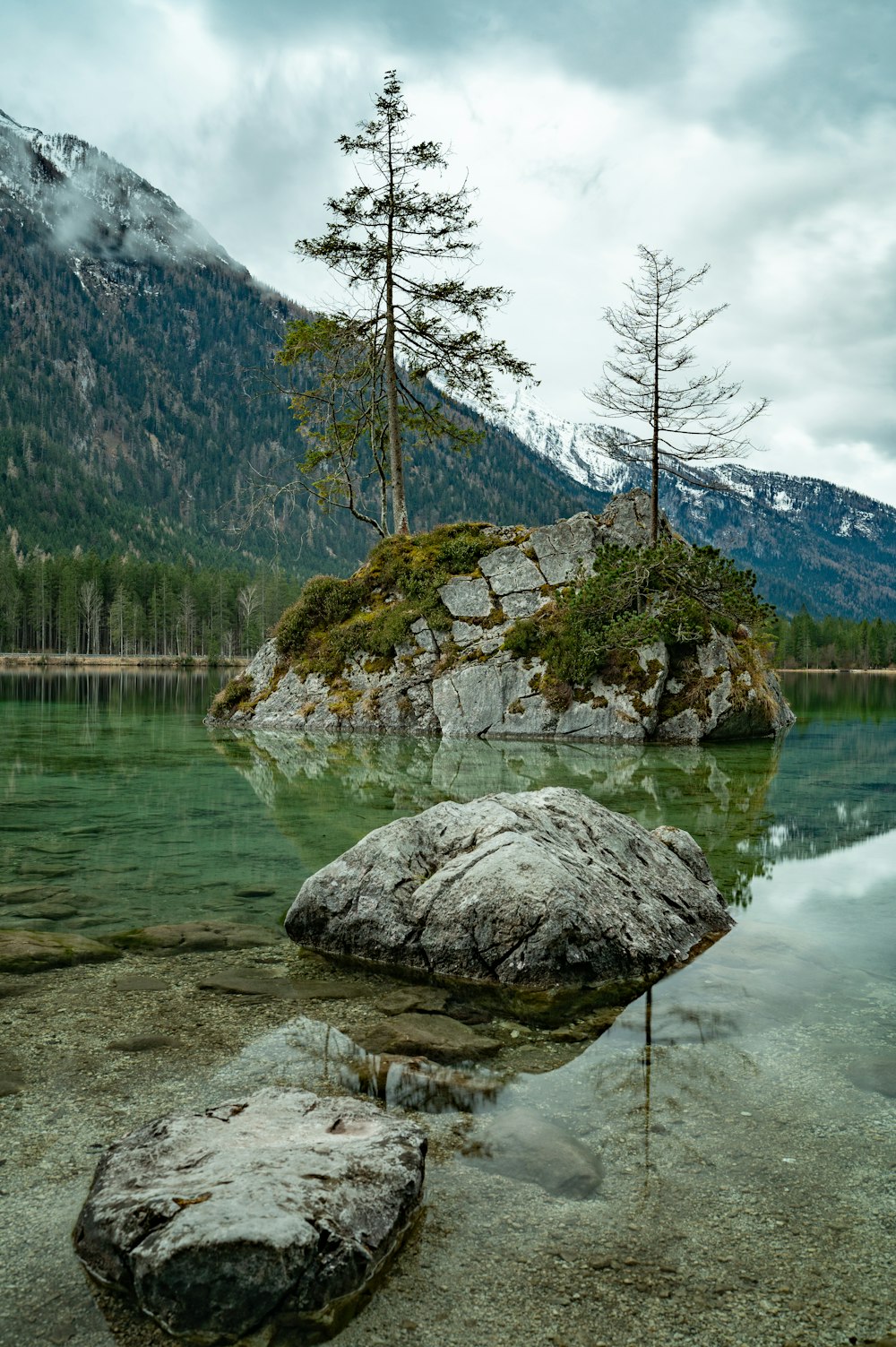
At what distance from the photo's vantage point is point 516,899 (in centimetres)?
643

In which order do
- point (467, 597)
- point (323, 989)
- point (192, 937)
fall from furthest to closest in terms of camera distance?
point (467, 597) < point (192, 937) < point (323, 989)

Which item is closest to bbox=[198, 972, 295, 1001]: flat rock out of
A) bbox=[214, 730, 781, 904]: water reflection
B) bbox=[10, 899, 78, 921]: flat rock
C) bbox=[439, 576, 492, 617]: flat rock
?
bbox=[10, 899, 78, 921]: flat rock

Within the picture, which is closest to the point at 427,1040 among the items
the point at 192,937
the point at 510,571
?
the point at 192,937

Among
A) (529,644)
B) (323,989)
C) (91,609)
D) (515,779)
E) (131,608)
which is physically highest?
(131,608)

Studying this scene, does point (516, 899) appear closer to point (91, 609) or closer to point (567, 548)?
point (567, 548)

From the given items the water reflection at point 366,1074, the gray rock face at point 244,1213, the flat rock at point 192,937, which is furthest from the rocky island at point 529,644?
the gray rock face at point 244,1213

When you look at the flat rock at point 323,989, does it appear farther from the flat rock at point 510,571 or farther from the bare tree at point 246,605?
the bare tree at point 246,605

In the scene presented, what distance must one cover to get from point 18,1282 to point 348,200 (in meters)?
31.9

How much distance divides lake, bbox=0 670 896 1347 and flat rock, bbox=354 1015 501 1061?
0.47 ft

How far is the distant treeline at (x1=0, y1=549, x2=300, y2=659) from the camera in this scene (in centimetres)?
11338

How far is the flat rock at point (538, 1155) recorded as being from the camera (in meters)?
3.61

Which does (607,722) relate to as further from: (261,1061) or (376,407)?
(261,1061)

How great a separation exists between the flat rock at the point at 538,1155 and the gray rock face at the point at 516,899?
6.95 ft

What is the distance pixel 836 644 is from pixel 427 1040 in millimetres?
157019
